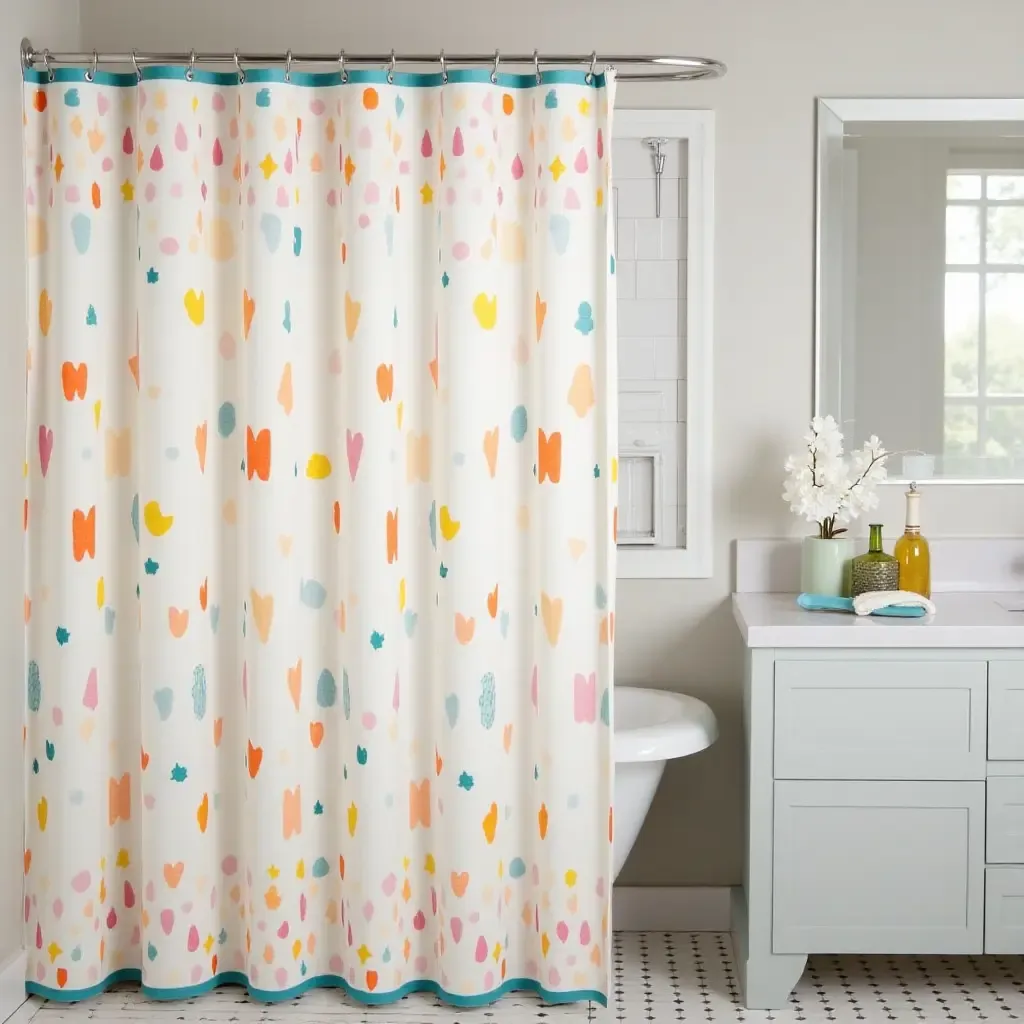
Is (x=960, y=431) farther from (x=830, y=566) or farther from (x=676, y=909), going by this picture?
(x=676, y=909)

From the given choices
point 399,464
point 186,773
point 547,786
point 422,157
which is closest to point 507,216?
point 422,157

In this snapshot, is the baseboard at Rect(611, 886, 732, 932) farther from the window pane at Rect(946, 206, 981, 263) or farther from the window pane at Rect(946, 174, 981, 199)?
the window pane at Rect(946, 174, 981, 199)

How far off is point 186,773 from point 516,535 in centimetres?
88

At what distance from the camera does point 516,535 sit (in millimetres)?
2525

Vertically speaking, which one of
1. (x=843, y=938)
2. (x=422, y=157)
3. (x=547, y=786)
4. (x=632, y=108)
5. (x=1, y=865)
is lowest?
(x=843, y=938)

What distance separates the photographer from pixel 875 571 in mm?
2734

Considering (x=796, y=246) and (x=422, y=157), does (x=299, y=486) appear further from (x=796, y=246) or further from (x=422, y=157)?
(x=796, y=246)

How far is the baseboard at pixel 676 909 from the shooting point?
3088 millimetres

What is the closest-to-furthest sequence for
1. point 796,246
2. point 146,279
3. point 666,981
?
point 146,279, point 666,981, point 796,246

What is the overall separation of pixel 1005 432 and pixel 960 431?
0.38ft

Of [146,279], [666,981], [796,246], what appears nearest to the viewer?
[146,279]

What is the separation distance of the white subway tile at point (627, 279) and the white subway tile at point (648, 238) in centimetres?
3

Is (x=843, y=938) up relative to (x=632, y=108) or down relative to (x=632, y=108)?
down

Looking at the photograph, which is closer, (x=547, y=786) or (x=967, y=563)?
(x=547, y=786)
